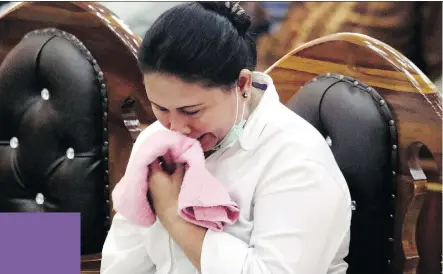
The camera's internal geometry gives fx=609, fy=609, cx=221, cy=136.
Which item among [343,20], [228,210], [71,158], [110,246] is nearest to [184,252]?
[228,210]

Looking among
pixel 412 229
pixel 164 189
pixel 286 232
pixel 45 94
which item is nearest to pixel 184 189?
pixel 164 189

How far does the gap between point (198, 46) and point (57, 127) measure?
0.51m

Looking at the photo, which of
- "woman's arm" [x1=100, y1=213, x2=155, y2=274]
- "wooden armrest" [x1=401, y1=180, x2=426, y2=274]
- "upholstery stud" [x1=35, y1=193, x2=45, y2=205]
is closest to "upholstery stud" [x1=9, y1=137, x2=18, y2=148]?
"upholstery stud" [x1=35, y1=193, x2=45, y2=205]

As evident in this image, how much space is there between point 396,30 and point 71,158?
92cm

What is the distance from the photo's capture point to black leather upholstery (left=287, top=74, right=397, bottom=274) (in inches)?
39.7

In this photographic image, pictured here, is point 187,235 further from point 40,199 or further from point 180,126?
point 40,199

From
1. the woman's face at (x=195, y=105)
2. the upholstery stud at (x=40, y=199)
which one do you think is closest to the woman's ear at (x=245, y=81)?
the woman's face at (x=195, y=105)

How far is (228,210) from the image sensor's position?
0.91 metres

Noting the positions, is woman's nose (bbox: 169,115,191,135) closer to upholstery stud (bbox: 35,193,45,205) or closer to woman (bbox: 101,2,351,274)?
woman (bbox: 101,2,351,274)

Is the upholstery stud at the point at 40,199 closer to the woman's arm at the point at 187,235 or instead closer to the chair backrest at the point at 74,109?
the chair backrest at the point at 74,109

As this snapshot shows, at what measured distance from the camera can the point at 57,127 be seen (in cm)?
125

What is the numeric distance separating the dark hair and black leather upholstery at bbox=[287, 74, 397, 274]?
230 mm

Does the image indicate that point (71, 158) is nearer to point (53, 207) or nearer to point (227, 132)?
point (53, 207)

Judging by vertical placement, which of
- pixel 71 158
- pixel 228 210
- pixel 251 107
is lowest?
pixel 71 158
